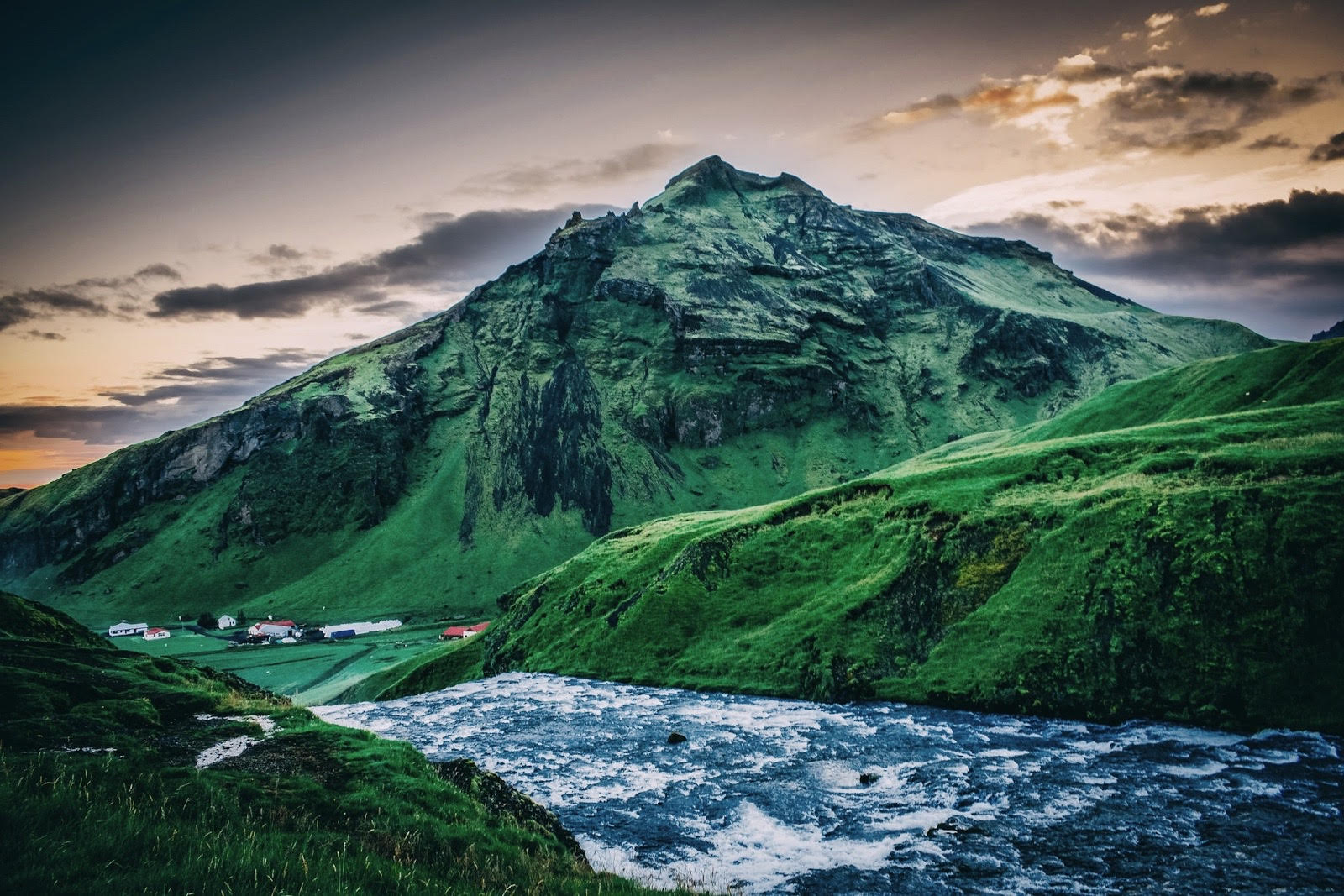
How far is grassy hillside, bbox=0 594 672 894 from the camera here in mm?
11648

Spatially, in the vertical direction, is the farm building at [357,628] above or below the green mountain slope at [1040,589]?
below

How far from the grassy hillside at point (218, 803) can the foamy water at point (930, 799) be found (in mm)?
6449

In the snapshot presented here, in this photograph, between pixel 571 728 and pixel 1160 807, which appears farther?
pixel 571 728

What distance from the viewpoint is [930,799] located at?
26844 millimetres

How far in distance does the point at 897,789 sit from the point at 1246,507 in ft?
91.6

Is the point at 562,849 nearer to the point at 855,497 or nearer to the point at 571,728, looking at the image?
the point at 571,728

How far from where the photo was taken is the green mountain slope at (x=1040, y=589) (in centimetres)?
3397

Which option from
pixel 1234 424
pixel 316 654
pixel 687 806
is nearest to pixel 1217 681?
pixel 687 806

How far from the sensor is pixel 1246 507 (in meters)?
39.3

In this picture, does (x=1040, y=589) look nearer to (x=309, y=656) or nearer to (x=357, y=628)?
(x=309, y=656)

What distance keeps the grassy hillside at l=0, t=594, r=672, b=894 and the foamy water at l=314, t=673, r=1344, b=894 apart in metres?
6.45

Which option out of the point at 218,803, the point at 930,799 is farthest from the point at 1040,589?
the point at 218,803

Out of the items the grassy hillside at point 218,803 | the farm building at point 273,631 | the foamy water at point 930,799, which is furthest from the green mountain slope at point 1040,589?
the farm building at point 273,631

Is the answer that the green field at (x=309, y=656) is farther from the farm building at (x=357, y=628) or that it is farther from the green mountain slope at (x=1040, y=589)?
the green mountain slope at (x=1040, y=589)
